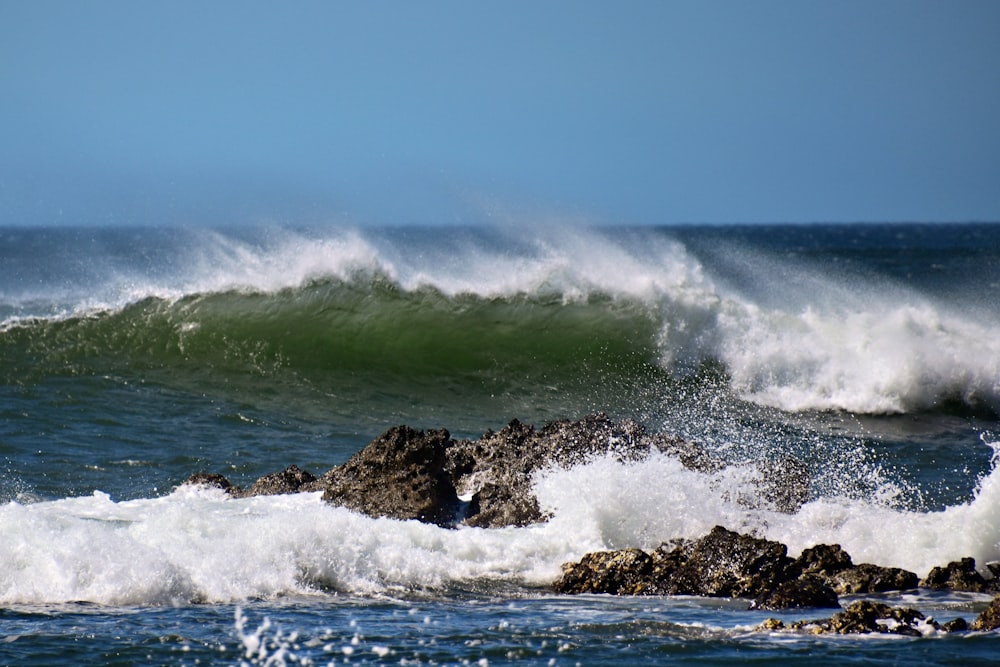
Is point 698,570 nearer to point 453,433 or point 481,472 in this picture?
point 481,472

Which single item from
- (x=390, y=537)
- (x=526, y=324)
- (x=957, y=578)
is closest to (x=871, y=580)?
(x=957, y=578)

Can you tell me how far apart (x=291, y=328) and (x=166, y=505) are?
894 centimetres

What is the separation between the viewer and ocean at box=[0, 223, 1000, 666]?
24.4 ft

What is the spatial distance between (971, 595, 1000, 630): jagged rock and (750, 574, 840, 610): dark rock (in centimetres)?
85

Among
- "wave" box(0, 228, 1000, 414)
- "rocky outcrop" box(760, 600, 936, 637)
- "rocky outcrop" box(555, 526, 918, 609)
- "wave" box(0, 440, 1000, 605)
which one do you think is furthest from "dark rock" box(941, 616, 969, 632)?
"wave" box(0, 228, 1000, 414)

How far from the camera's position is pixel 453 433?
49.2ft

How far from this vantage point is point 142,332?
18922 millimetres

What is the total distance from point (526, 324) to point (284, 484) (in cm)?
867

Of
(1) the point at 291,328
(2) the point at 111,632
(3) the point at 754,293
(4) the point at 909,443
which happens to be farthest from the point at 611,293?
(2) the point at 111,632

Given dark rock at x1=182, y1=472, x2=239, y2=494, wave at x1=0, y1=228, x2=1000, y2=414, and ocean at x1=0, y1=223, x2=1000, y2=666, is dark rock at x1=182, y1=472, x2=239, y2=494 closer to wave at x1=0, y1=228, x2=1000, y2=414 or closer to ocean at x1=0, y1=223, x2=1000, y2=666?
ocean at x1=0, y1=223, x2=1000, y2=666

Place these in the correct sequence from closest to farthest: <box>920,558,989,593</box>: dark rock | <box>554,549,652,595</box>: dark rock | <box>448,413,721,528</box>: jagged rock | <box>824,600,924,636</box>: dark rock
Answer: <box>824,600,924,636</box>: dark rock < <box>920,558,989,593</box>: dark rock < <box>554,549,652,595</box>: dark rock < <box>448,413,721,528</box>: jagged rock

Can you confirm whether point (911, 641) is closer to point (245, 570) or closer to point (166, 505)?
point (245, 570)

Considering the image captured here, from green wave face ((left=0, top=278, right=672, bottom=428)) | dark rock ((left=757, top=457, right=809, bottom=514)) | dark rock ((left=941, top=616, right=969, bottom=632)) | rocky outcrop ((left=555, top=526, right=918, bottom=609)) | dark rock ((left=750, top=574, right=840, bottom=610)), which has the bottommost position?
dark rock ((left=941, top=616, right=969, bottom=632))

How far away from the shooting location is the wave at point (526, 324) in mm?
17859
